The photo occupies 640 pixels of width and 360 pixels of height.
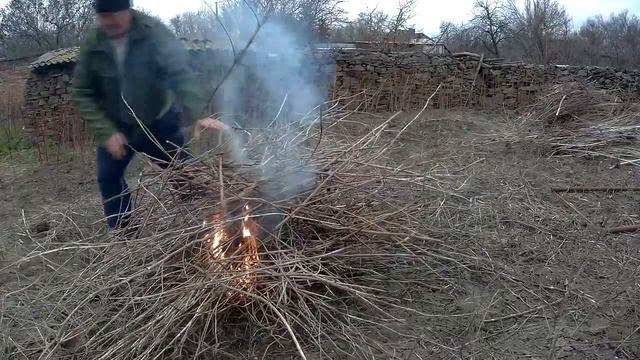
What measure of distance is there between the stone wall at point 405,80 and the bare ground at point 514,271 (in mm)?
4370

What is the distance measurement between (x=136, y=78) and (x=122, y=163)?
1.57 feet

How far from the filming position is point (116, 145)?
9.87 ft

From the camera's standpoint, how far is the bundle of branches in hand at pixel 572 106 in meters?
8.42

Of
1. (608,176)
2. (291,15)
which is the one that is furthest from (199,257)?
(291,15)

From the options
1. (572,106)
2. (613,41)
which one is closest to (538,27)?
(613,41)

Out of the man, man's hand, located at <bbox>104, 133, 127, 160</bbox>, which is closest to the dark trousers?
the man

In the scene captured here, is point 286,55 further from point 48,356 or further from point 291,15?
point 48,356

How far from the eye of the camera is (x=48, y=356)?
2.21 meters

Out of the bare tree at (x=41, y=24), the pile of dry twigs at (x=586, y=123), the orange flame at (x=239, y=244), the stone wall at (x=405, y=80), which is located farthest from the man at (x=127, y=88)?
the bare tree at (x=41, y=24)

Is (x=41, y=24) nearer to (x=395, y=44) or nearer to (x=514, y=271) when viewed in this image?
(x=395, y=44)

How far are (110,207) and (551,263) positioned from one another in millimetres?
2455

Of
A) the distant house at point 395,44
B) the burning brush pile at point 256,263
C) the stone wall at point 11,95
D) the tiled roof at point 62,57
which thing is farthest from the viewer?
the distant house at point 395,44

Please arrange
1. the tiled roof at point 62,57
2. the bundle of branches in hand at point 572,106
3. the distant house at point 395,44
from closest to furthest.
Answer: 1. the bundle of branches in hand at point 572,106
2. the tiled roof at point 62,57
3. the distant house at point 395,44

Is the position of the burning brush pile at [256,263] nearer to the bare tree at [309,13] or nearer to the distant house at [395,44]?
the bare tree at [309,13]
